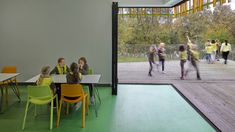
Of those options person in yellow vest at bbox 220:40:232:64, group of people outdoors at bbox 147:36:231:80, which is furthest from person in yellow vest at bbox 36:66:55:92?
person in yellow vest at bbox 220:40:232:64

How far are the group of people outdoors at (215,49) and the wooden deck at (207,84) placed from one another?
335 mm

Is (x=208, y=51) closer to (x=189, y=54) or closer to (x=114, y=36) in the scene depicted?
(x=189, y=54)

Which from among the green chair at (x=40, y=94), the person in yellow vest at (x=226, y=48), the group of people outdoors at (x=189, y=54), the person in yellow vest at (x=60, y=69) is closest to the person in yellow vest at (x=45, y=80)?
the green chair at (x=40, y=94)

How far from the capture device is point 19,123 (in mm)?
4512

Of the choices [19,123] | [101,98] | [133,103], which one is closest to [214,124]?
[133,103]

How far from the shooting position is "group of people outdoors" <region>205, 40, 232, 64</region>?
11.5 m

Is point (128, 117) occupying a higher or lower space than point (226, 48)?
lower

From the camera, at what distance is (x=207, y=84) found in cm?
782

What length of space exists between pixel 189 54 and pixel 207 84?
134 centimetres

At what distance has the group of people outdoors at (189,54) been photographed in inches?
340

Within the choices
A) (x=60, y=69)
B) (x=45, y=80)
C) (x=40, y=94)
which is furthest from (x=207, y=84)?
(x=40, y=94)

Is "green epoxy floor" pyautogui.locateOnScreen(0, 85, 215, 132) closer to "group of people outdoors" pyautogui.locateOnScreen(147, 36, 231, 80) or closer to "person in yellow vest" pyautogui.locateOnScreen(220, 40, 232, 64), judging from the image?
"group of people outdoors" pyautogui.locateOnScreen(147, 36, 231, 80)

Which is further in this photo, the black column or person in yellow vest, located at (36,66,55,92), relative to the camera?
the black column

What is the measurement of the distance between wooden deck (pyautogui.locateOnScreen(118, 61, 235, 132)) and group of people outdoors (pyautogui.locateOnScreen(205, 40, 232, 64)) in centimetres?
34
